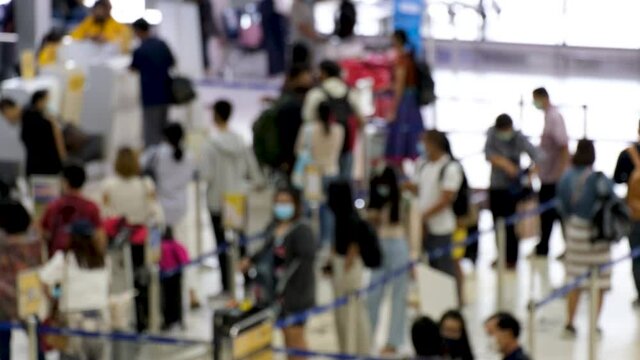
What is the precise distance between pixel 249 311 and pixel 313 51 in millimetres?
10640

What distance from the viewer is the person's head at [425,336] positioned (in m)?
8.96

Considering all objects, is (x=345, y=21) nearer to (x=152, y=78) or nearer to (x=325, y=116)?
(x=152, y=78)

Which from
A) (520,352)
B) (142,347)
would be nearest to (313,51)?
(142,347)

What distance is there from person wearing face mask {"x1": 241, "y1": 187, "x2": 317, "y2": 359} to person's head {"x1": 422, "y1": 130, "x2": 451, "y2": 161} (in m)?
1.52

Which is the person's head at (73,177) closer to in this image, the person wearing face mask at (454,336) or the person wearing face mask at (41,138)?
the person wearing face mask at (41,138)

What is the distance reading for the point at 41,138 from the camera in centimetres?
1341

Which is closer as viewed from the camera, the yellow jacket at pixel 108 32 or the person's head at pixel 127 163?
the person's head at pixel 127 163

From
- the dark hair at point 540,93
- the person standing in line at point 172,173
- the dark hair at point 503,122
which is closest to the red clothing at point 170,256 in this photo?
the person standing in line at point 172,173

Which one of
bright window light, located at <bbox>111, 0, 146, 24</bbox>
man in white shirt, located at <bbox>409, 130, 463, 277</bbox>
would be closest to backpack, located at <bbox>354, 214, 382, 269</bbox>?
man in white shirt, located at <bbox>409, 130, 463, 277</bbox>

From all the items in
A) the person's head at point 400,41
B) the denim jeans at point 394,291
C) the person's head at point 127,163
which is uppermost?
the person's head at point 400,41

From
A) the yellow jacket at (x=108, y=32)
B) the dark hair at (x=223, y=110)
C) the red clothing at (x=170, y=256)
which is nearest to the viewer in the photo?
the red clothing at (x=170, y=256)

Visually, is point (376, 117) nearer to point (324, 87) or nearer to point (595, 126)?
point (324, 87)

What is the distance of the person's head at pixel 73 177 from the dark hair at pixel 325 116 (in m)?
2.43

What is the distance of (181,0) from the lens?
1784 centimetres
